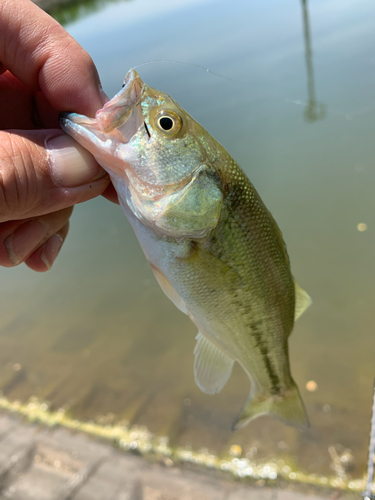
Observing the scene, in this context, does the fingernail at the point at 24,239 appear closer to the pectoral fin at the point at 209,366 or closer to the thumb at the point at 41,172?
the thumb at the point at 41,172

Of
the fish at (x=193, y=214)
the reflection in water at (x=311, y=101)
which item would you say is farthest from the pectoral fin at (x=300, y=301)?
the reflection in water at (x=311, y=101)

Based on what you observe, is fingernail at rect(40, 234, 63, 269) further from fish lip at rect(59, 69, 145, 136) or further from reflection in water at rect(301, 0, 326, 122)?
reflection in water at rect(301, 0, 326, 122)

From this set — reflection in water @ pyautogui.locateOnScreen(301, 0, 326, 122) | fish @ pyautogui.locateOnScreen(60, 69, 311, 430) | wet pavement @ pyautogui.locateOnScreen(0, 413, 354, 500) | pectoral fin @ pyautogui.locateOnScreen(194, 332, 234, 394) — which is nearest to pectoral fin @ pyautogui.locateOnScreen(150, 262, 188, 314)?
fish @ pyautogui.locateOnScreen(60, 69, 311, 430)

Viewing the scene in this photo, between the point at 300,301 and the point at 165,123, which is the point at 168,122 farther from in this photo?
the point at 300,301

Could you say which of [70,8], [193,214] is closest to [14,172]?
[193,214]

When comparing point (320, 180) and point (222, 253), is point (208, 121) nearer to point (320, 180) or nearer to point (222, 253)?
point (320, 180)
